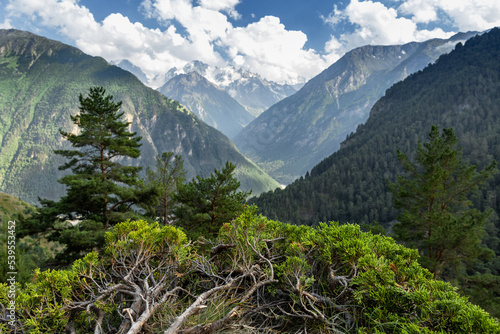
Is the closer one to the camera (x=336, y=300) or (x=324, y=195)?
(x=336, y=300)

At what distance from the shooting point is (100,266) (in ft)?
13.5

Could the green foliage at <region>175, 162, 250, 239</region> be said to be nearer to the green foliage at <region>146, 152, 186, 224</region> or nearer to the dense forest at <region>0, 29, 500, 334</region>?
the dense forest at <region>0, 29, 500, 334</region>

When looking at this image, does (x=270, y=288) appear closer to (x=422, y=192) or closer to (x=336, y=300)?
(x=336, y=300)

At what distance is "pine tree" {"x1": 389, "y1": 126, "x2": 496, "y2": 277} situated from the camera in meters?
10.8

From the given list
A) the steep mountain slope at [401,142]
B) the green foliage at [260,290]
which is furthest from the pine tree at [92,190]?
the steep mountain slope at [401,142]

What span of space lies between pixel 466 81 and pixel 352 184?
358ft

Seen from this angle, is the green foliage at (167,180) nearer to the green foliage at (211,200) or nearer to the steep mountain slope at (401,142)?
the green foliage at (211,200)

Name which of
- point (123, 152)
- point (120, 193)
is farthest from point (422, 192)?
point (123, 152)

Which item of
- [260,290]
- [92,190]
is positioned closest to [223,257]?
[260,290]

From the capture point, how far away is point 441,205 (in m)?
13.5

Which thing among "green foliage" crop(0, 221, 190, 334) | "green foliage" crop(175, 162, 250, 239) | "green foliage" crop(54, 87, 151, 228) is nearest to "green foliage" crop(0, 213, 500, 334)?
"green foliage" crop(0, 221, 190, 334)

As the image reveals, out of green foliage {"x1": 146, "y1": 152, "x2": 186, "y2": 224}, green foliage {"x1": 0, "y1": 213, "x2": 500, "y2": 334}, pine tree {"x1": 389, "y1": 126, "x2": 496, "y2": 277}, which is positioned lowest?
pine tree {"x1": 389, "y1": 126, "x2": 496, "y2": 277}

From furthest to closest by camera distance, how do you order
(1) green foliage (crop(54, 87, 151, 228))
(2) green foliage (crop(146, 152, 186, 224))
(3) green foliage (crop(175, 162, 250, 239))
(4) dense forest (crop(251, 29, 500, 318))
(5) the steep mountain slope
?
(5) the steep mountain slope
(4) dense forest (crop(251, 29, 500, 318))
(2) green foliage (crop(146, 152, 186, 224))
(3) green foliage (crop(175, 162, 250, 239))
(1) green foliage (crop(54, 87, 151, 228))

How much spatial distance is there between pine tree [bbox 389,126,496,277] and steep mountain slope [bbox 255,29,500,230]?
67.8 meters
